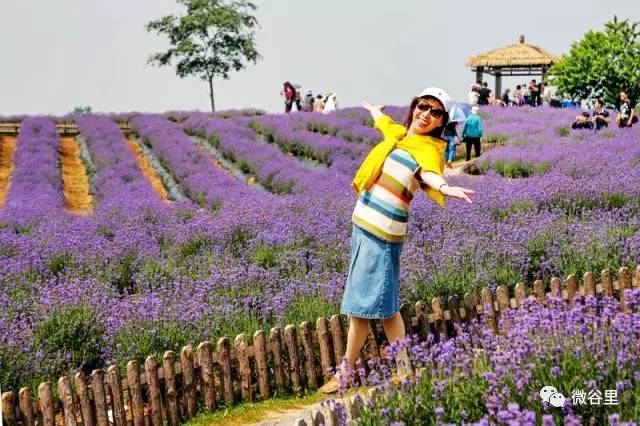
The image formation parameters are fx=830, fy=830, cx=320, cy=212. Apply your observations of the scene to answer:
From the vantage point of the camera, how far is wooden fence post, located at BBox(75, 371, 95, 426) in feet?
15.6

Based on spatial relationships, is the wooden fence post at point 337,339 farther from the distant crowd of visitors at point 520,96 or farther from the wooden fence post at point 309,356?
the distant crowd of visitors at point 520,96

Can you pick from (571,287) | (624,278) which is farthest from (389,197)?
(624,278)

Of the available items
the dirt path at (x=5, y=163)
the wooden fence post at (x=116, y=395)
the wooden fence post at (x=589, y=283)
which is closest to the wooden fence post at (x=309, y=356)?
the wooden fence post at (x=116, y=395)

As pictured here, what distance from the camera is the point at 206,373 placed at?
5.23 meters

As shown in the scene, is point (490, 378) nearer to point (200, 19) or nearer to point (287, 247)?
point (287, 247)

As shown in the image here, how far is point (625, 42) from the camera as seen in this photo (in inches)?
1651

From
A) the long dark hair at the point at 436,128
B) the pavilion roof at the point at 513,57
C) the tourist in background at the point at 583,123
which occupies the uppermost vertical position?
the pavilion roof at the point at 513,57

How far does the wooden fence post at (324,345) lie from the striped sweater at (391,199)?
0.94m

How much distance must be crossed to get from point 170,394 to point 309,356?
0.97 meters

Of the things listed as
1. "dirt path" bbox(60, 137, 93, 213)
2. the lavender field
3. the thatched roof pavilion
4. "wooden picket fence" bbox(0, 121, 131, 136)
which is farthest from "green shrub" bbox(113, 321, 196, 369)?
the thatched roof pavilion

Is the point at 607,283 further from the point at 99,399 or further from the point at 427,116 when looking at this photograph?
the point at 99,399

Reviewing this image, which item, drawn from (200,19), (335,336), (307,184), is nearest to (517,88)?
(200,19)

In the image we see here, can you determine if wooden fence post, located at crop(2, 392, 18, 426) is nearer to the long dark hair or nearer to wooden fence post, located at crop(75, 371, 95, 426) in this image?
wooden fence post, located at crop(75, 371, 95, 426)

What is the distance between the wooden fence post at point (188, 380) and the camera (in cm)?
513
